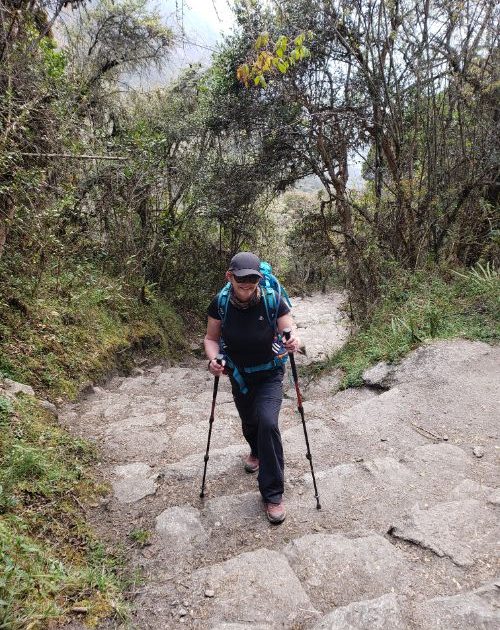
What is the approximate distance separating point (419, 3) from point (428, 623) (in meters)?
8.60

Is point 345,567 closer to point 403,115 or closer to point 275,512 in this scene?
point 275,512

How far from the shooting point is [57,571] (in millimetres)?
2299

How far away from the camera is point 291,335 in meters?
3.08

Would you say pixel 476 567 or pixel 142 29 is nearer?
pixel 476 567

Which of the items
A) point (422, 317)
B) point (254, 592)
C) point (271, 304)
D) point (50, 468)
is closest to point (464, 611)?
point (254, 592)

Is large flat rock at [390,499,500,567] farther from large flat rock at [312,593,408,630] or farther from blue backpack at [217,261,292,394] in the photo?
blue backpack at [217,261,292,394]

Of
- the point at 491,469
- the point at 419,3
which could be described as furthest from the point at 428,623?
the point at 419,3

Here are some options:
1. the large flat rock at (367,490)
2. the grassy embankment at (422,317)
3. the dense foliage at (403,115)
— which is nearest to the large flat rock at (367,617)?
the large flat rock at (367,490)

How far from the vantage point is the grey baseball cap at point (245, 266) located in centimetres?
286

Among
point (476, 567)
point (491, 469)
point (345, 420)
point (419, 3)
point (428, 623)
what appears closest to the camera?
point (428, 623)

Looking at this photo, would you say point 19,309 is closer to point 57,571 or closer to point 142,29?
point 57,571

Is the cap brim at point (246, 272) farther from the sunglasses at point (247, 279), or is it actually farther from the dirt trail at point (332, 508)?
the dirt trail at point (332, 508)

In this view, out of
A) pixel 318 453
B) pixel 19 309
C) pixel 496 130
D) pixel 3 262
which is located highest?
pixel 496 130

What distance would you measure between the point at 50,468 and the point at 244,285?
6.62ft
